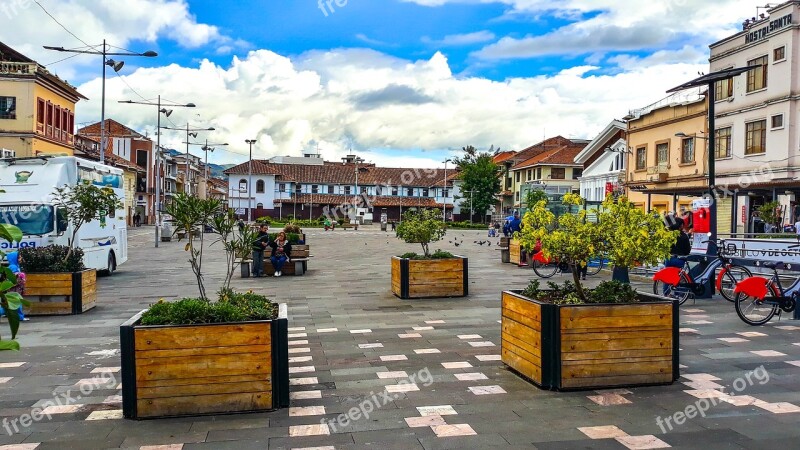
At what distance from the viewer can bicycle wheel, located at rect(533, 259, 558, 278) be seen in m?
19.2

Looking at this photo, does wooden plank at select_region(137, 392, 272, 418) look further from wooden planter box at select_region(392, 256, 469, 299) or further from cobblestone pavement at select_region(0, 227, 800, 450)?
wooden planter box at select_region(392, 256, 469, 299)

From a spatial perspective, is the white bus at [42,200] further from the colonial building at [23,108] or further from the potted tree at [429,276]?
the colonial building at [23,108]

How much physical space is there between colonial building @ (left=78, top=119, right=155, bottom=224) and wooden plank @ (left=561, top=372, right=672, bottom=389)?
81.9 metres

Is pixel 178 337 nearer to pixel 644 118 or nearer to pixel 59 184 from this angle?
pixel 59 184

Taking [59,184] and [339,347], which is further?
[59,184]

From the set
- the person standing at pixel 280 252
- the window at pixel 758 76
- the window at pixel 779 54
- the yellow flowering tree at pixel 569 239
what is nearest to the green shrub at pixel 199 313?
the yellow flowering tree at pixel 569 239

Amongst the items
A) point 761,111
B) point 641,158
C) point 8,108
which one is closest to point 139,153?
point 8,108

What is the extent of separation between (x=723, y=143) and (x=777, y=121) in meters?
4.45

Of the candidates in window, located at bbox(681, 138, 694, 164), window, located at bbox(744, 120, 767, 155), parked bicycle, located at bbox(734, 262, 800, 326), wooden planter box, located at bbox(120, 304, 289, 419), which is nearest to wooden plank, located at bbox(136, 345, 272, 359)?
wooden planter box, located at bbox(120, 304, 289, 419)

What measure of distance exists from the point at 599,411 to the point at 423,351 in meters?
3.11

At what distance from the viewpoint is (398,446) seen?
546cm

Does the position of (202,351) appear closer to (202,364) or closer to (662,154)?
(202,364)

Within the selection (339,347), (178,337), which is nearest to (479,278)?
(339,347)

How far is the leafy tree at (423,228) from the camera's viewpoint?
1591 centimetres
